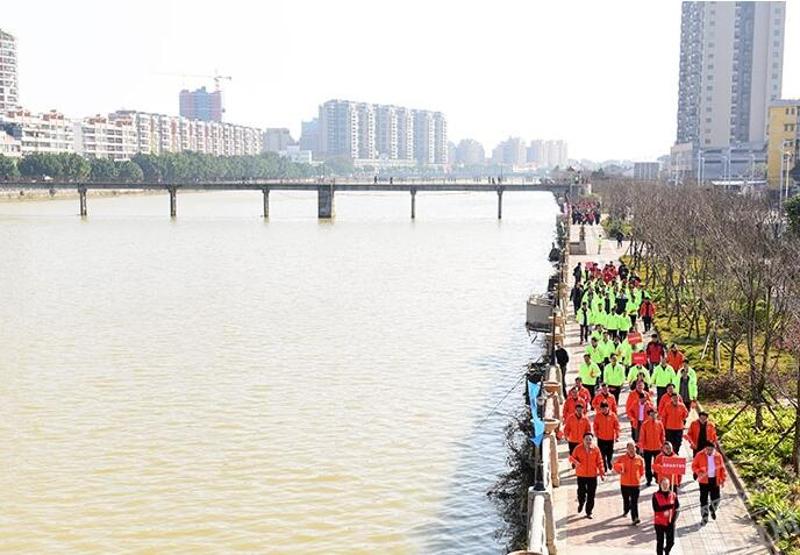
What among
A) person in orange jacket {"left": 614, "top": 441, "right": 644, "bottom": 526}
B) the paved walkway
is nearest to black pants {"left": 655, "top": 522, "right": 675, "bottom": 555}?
the paved walkway

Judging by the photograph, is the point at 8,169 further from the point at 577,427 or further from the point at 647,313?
the point at 577,427

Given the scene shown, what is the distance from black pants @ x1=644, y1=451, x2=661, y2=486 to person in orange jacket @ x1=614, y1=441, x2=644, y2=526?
1151 millimetres

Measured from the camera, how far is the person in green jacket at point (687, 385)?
55.7ft

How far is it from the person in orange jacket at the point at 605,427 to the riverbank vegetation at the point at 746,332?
205 centimetres

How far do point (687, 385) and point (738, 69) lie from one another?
455 ft

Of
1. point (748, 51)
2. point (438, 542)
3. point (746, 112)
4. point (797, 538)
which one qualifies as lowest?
point (438, 542)

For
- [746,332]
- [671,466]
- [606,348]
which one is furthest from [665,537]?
[746,332]

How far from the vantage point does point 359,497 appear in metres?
17.3

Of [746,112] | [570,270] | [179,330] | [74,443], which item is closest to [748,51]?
[746,112]

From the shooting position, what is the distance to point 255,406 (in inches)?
902

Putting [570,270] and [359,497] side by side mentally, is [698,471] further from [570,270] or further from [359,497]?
[570,270]

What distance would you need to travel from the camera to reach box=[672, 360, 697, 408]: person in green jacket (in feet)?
55.7

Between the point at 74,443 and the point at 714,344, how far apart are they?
14511 millimetres

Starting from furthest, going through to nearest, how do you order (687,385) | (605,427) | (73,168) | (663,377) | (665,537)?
(73,168) < (663,377) < (687,385) < (605,427) < (665,537)
